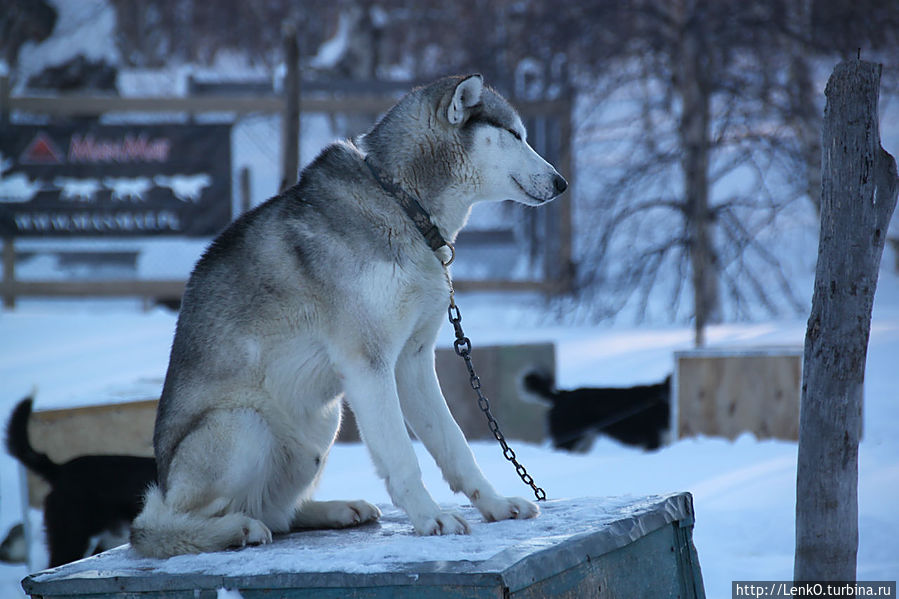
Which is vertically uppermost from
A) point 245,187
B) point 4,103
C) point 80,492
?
point 4,103

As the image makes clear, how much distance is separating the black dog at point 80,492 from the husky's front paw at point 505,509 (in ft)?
6.32

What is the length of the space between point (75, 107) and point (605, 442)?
6881 mm

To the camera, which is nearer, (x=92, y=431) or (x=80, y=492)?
(x=80, y=492)

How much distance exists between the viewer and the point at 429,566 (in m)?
2.15

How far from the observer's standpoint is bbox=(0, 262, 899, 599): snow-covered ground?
13.3ft

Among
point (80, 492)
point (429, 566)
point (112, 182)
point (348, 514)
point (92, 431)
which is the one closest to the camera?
point (429, 566)

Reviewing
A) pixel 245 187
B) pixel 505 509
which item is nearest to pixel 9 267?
pixel 245 187

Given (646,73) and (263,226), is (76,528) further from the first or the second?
(646,73)

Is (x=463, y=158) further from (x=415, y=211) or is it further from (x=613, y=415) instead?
(x=613, y=415)

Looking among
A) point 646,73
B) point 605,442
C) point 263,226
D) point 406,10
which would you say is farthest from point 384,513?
point 406,10

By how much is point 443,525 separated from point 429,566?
38 cm

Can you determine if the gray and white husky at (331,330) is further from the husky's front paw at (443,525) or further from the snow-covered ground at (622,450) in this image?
the snow-covered ground at (622,450)

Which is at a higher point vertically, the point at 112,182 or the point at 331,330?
the point at 112,182

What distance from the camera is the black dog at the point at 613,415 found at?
6.06 meters
